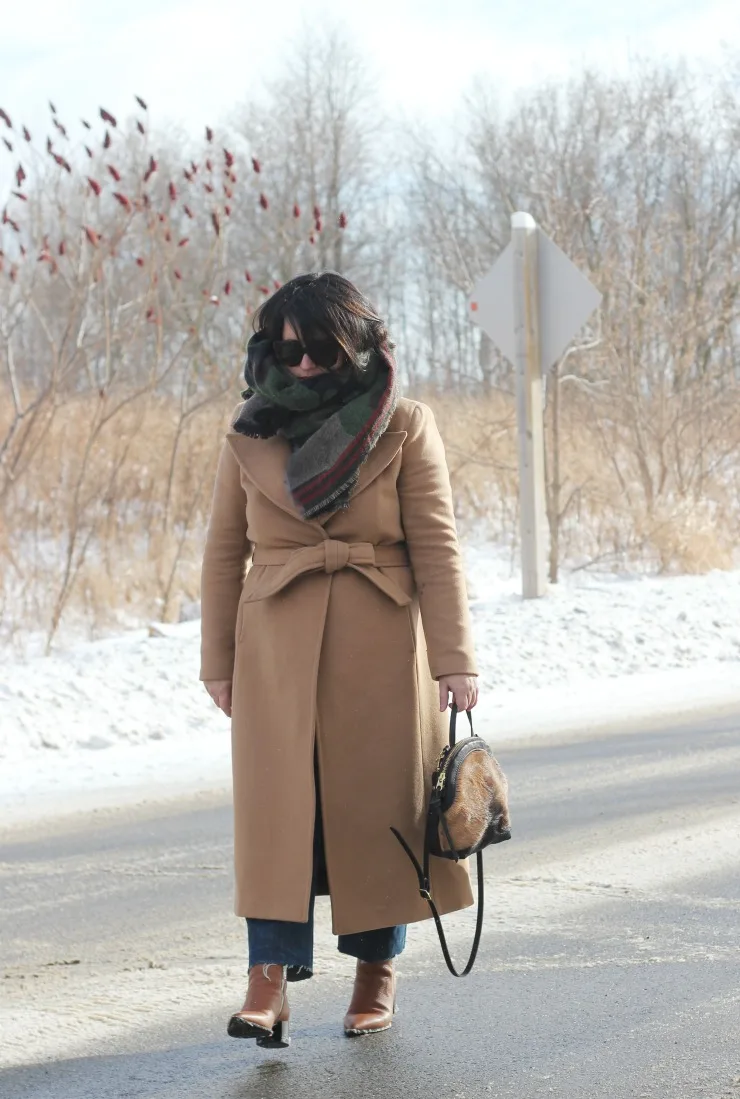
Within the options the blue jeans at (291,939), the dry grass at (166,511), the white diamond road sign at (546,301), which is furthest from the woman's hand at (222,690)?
the white diamond road sign at (546,301)

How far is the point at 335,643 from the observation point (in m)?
3.58

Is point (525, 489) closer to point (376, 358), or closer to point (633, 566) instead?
point (633, 566)

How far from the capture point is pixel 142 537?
542 inches

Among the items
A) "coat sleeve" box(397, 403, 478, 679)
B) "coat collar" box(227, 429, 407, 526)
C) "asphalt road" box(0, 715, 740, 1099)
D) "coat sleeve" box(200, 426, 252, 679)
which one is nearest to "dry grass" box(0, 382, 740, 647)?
"asphalt road" box(0, 715, 740, 1099)

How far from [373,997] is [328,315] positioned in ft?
5.61

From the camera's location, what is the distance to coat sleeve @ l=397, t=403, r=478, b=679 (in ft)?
11.8

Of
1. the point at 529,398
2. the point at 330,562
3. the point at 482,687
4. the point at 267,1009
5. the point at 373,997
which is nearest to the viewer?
the point at 267,1009

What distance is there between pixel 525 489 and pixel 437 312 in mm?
38380

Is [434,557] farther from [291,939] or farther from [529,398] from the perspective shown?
[529,398]

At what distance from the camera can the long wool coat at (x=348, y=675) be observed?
11.6 ft

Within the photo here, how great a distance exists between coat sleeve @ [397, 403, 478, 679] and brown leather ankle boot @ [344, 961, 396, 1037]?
77cm

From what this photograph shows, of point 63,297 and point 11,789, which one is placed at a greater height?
point 63,297

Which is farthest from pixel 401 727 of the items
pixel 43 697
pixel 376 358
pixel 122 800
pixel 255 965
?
pixel 43 697

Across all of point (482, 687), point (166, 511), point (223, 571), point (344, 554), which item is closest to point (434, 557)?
point (344, 554)
